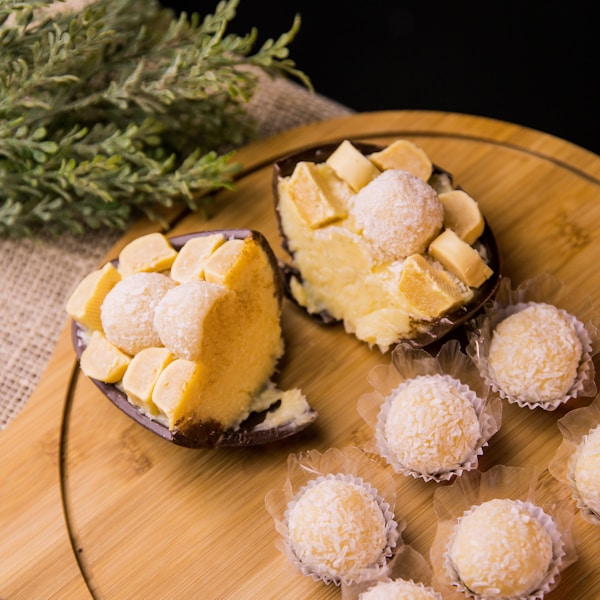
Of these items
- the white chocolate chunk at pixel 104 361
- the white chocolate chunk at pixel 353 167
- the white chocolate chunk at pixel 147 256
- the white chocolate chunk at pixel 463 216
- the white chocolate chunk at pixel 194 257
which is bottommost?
the white chocolate chunk at pixel 104 361

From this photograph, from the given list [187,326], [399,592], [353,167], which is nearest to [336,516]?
[399,592]

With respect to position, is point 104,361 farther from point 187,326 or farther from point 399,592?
point 399,592

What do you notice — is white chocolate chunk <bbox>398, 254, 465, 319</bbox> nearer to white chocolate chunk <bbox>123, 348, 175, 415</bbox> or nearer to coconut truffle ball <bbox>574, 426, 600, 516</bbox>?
coconut truffle ball <bbox>574, 426, 600, 516</bbox>

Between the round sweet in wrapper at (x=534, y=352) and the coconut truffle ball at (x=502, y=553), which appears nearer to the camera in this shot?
the coconut truffle ball at (x=502, y=553)

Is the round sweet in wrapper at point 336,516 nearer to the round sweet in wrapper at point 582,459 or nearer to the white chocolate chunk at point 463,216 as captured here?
the round sweet in wrapper at point 582,459

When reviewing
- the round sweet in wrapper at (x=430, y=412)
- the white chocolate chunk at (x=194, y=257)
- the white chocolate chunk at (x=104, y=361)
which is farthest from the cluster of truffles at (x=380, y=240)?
the white chocolate chunk at (x=104, y=361)

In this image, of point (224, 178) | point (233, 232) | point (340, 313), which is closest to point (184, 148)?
point (224, 178)

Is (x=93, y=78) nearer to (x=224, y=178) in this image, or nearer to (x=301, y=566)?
(x=224, y=178)
